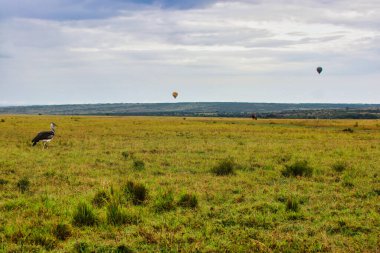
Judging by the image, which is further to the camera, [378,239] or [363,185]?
[363,185]

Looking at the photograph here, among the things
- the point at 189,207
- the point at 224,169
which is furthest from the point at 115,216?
the point at 224,169

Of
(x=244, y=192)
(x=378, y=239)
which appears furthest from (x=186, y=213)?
(x=378, y=239)

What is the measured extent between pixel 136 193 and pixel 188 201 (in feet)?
5.47

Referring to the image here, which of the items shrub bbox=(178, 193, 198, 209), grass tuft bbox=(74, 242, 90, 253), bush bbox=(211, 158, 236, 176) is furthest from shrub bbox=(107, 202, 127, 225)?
bush bbox=(211, 158, 236, 176)

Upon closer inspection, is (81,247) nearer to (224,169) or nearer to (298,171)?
(224,169)

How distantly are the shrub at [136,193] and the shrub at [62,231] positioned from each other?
2.96 m

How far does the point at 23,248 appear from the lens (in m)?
8.05

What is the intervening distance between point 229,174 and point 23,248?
31.9ft

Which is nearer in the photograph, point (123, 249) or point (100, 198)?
point (123, 249)

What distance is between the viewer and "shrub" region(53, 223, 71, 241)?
8.88 m

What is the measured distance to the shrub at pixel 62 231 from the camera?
29.1ft

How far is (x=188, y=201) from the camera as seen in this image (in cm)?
1141

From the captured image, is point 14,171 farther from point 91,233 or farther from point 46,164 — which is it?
point 91,233

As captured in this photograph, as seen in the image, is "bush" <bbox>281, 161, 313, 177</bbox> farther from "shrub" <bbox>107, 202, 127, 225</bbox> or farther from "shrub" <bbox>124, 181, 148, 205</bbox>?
"shrub" <bbox>107, 202, 127, 225</bbox>
